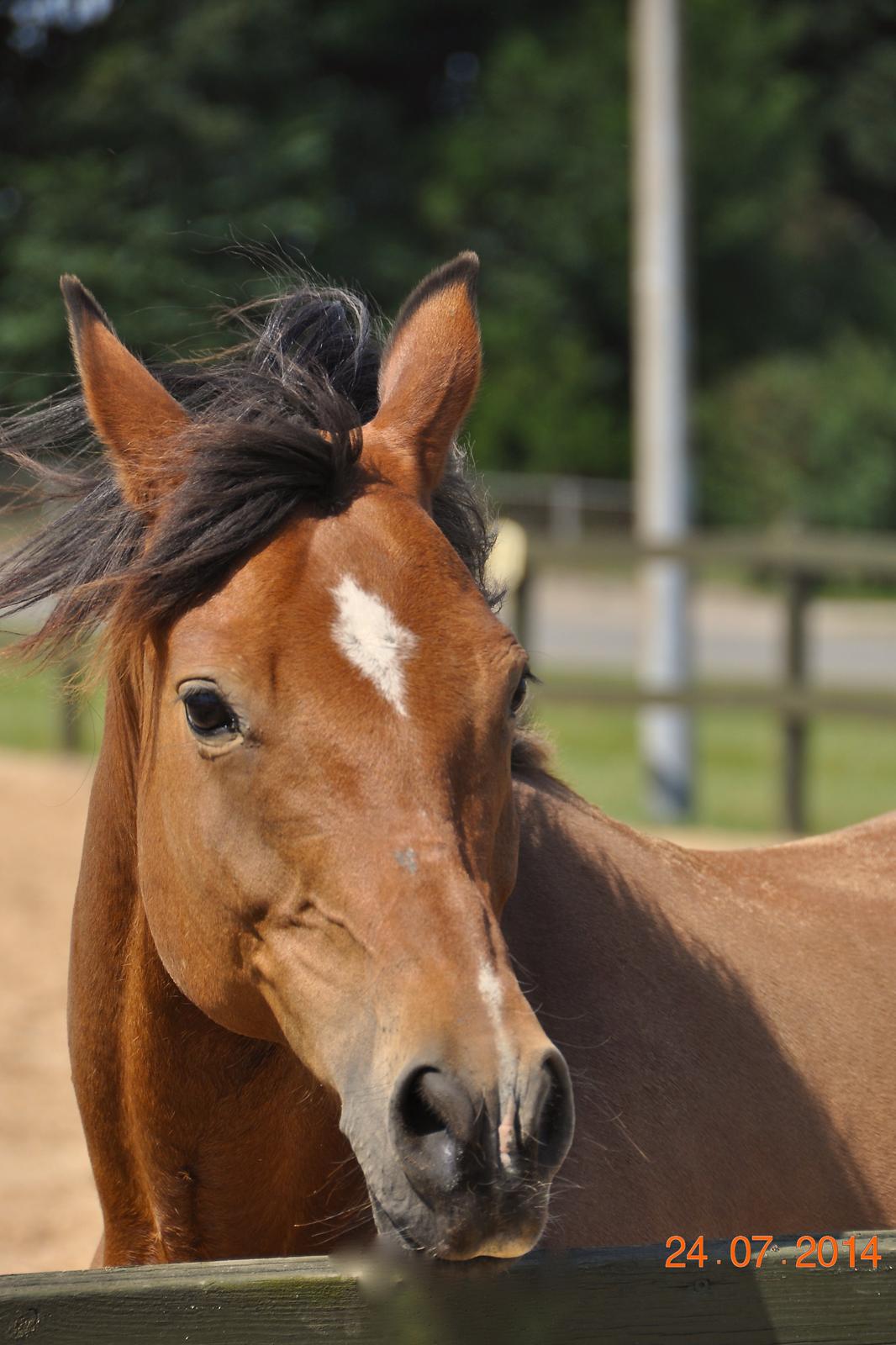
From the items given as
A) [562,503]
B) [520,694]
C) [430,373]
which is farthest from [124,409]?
→ [562,503]

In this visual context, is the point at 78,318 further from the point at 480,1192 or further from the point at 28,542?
the point at 480,1192

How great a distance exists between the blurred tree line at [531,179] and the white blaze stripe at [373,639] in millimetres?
20001

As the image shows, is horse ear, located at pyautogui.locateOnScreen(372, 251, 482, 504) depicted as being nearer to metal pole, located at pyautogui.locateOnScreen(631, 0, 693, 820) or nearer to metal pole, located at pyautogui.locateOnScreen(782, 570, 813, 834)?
metal pole, located at pyautogui.locateOnScreen(782, 570, 813, 834)

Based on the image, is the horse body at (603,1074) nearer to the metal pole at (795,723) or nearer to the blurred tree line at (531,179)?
the metal pole at (795,723)

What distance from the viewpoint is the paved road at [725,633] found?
1764 cm

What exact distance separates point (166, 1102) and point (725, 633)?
20.6 meters

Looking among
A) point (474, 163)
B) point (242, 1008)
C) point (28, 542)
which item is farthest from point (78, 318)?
point (474, 163)

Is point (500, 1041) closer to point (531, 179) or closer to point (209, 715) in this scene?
point (209, 715)

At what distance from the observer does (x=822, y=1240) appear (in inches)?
67.1

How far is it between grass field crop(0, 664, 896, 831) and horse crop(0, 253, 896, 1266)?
6571mm

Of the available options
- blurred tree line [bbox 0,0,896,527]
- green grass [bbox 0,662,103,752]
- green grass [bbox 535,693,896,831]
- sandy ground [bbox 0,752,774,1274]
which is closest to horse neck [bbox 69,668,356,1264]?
sandy ground [bbox 0,752,774,1274]

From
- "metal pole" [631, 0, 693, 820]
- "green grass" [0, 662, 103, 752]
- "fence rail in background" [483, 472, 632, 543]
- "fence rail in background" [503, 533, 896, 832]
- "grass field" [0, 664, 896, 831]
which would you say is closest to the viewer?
"fence rail in background" [503, 533, 896, 832]

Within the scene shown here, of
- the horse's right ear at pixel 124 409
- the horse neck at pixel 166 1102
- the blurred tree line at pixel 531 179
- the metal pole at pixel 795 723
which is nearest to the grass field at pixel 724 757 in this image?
the metal pole at pixel 795 723

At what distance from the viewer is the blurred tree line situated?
24609mm
